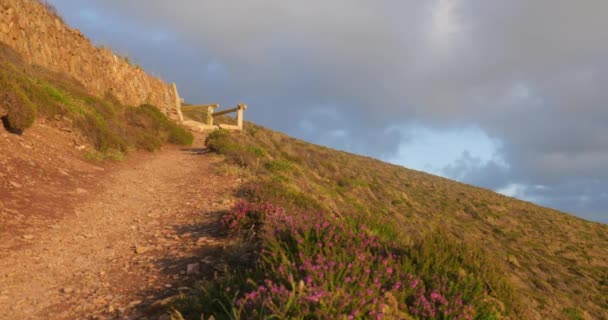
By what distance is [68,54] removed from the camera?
17125 millimetres

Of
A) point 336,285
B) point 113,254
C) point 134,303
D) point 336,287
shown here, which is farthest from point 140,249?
point 336,287

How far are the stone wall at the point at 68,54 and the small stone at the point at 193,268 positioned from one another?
47.5 ft

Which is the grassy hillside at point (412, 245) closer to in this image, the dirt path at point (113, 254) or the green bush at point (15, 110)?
the dirt path at point (113, 254)

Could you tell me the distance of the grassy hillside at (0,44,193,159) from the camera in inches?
347

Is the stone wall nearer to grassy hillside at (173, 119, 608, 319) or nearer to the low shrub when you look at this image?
grassy hillside at (173, 119, 608, 319)

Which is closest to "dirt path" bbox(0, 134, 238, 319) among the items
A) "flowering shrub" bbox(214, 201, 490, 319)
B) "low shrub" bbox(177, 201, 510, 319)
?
"low shrub" bbox(177, 201, 510, 319)

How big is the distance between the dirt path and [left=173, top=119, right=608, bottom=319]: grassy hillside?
2.72 feet

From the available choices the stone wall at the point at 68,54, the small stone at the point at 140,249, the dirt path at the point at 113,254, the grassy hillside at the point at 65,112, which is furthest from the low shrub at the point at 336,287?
the stone wall at the point at 68,54

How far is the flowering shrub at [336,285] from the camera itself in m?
2.54

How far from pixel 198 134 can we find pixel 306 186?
13.9 meters

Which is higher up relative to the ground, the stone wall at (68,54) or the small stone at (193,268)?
the stone wall at (68,54)

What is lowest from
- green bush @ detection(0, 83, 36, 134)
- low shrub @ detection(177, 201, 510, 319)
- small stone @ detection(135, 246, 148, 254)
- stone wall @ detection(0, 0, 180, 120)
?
small stone @ detection(135, 246, 148, 254)

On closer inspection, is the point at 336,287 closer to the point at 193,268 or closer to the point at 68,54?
the point at 193,268

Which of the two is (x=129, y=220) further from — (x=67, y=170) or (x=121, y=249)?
(x=67, y=170)
